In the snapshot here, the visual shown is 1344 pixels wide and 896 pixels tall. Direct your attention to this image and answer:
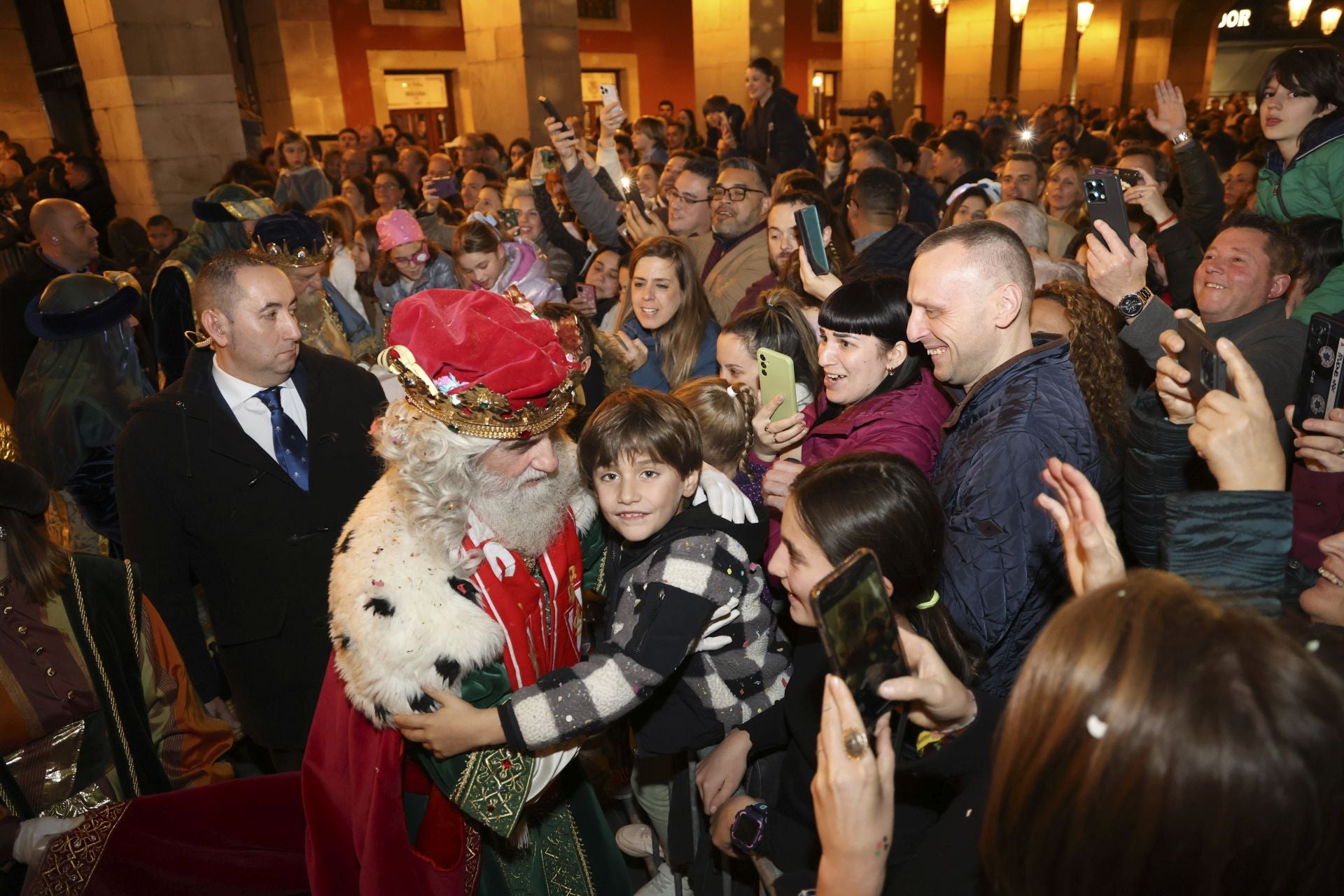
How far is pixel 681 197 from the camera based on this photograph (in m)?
5.29

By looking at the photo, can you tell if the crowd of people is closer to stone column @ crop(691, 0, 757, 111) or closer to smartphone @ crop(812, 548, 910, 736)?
smartphone @ crop(812, 548, 910, 736)

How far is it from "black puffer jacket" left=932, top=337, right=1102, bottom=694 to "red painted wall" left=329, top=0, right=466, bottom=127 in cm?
1768

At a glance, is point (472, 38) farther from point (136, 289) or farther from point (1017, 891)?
point (1017, 891)

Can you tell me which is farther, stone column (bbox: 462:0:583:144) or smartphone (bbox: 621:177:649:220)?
stone column (bbox: 462:0:583:144)

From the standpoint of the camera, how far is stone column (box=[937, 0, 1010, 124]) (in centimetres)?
1745

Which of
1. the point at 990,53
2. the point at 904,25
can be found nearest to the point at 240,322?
the point at 904,25

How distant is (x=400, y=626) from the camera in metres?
1.78

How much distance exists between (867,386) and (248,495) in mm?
2136

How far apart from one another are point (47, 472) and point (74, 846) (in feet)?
7.98

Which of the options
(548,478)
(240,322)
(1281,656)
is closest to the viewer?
(1281,656)

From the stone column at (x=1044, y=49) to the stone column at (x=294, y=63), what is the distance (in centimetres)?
1571

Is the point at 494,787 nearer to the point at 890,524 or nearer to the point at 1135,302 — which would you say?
the point at 890,524

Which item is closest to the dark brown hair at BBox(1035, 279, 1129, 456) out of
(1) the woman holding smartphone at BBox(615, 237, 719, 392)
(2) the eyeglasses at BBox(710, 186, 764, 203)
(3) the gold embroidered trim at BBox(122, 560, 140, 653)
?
(1) the woman holding smartphone at BBox(615, 237, 719, 392)

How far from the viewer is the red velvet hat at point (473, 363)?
1.95m
